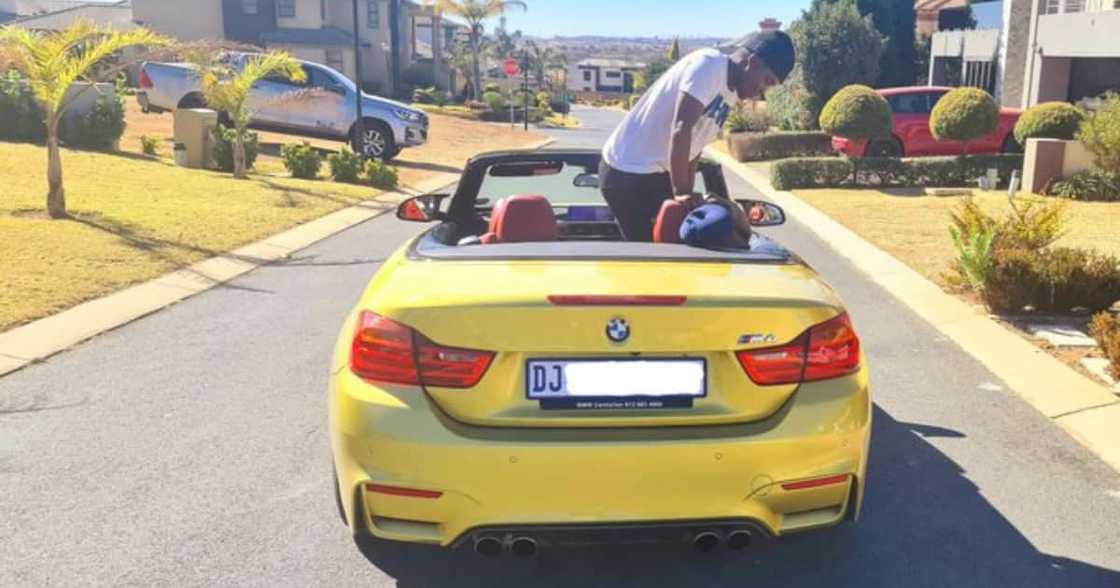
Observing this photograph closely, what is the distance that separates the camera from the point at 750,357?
9.45ft

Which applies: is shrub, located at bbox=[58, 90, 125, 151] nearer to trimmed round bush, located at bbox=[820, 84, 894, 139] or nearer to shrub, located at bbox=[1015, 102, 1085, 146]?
trimmed round bush, located at bbox=[820, 84, 894, 139]

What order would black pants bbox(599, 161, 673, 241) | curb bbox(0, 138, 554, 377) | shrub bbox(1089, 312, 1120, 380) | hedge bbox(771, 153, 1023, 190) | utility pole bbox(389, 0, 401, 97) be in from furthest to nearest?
1. utility pole bbox(389, 0, 401, 97)
2. hedge bbox(771, 153, 1023, 190)
3. curb bbox(0, 138, 554, 377)
4. shrub bbox(1089, 312, 1120, 380)
5. black pants bbox(599, 161, 673, 241)

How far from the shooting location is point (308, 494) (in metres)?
3.97

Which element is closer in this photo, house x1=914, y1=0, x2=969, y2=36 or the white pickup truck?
the white pickup truck

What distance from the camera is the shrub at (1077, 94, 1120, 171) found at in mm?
14414

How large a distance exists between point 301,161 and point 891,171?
35.4 ft

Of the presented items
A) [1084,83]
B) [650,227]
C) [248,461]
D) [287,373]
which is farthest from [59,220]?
[1084,83]

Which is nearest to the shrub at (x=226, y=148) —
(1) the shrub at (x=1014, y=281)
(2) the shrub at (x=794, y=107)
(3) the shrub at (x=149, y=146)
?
(3) the shrub at (x=149, y=146)

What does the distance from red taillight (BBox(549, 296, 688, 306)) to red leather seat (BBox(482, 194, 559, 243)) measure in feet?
3.39

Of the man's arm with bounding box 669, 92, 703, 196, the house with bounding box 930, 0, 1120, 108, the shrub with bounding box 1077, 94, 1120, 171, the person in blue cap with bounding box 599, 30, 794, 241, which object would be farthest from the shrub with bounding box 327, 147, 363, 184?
the house with bounding box 930, 0, 1120, 108

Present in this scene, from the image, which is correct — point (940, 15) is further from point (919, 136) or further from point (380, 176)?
point (380, 176)

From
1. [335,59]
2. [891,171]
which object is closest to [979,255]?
[891,171]

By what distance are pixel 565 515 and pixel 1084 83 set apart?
27.5 meters

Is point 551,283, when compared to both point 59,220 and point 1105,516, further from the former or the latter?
point 59,220
